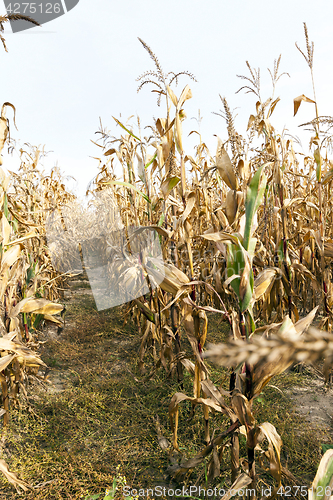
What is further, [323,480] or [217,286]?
[217,286]

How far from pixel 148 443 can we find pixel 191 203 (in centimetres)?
147

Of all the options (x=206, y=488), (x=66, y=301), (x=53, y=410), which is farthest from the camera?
(x=66, y=301)

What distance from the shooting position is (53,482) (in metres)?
1.57

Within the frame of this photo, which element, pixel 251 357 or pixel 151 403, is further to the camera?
pixel 151 403

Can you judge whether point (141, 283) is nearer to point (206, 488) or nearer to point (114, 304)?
point (206, 488)

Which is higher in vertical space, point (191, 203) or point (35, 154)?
point (35, 154)

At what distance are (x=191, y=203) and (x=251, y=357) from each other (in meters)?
1.52

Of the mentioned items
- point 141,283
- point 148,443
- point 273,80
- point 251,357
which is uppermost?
point 273,80

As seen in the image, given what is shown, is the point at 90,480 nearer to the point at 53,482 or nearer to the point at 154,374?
the point at 53,482

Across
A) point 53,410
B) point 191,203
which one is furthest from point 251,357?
point 53,410

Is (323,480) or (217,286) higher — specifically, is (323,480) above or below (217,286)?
below

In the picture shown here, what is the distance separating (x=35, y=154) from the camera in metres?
3.96

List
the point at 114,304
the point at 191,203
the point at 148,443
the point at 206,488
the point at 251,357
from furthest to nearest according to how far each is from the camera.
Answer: the point at 114,304, the point at 148,443, the point at 191,203, the point at 206,488, the point at 251,357

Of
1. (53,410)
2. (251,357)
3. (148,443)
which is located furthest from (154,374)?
(251,357)
